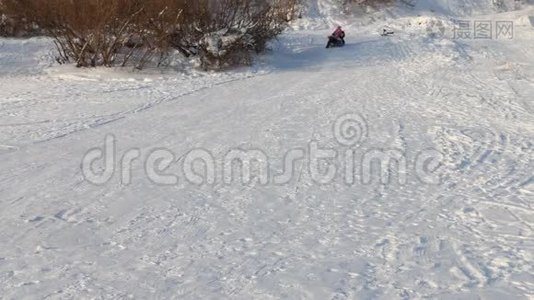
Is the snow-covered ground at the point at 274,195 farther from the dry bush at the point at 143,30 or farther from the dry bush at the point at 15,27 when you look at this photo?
the dry bush at the point at 15,27

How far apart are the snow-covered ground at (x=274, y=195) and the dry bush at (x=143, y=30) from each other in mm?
2850

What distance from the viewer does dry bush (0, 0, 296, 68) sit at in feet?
51.8

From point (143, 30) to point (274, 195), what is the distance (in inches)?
450

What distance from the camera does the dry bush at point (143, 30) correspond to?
15.8 m

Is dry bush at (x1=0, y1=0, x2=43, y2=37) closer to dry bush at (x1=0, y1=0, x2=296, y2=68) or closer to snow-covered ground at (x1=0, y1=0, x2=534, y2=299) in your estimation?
dry bush at (x1=0, y1=0, x2=296, y2=68)

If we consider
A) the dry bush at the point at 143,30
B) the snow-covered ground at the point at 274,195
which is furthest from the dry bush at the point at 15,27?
the snow-covered ground at the point at 274,195

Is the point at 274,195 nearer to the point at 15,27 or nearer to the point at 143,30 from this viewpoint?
the point at 143,30

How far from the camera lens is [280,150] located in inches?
316

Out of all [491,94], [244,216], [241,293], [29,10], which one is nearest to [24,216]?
[244,216]

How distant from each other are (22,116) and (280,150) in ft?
15.7

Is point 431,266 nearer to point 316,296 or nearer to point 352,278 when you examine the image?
point 352,278

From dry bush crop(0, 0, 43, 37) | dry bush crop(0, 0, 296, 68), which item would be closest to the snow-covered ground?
dry bush crop(0, 0, 296, 68)

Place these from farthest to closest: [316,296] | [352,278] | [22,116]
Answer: [22,116] → [352,278] → [316,296]

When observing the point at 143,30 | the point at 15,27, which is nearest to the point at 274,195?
the point at 143,30
